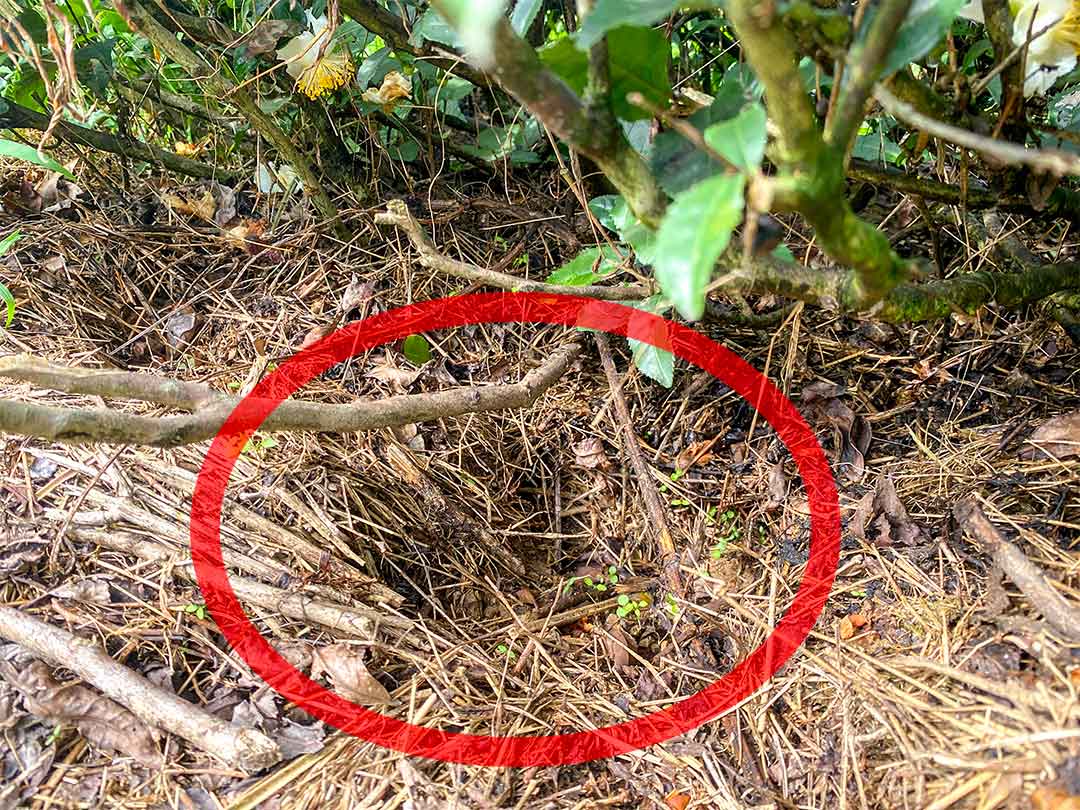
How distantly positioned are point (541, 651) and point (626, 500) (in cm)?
37

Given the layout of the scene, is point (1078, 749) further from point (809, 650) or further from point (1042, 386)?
point (1042, 386)

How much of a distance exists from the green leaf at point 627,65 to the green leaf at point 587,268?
48 centimetres

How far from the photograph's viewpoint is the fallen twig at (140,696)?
3.81 ft

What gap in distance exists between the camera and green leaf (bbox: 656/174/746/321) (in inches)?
23.8

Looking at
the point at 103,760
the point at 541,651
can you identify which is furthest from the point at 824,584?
the point at 103,760

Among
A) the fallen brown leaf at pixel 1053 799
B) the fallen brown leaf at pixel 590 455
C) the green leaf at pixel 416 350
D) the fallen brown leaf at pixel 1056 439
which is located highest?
the fallen brown leaf at pixel 1056 439

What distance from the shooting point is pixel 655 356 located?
1417mm

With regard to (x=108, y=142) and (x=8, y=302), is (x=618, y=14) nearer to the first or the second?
(x=8, y=302)

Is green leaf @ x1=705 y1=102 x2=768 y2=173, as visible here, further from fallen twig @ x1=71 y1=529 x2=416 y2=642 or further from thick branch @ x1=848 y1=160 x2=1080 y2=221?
fallen twig @ x1=71 y1=529 x2=416 y2=642

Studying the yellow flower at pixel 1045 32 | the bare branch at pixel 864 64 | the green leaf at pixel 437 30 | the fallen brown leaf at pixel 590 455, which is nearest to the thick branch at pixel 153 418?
the fallen brown leaf at pixel 590 455

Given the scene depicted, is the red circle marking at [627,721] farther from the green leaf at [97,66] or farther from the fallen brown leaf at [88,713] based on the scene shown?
the green leaf at [97,66]


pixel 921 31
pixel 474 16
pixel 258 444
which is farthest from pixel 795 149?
pixel 258 444

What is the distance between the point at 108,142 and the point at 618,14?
5.68 ft

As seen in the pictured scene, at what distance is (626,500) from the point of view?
1.61 metres
